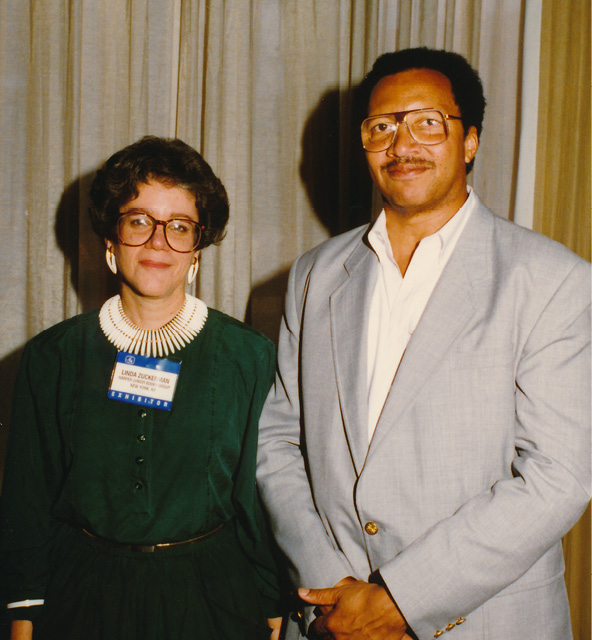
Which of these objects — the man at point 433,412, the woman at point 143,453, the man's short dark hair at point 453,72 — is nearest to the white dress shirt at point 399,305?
the man at point 433,412

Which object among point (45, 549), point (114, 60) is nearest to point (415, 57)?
point (114, 60)

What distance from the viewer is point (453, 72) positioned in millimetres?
1623

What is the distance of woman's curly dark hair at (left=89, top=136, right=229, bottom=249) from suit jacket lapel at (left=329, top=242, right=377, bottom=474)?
45 cm

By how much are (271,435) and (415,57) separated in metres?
1.15

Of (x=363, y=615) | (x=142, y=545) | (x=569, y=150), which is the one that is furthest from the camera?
(x=569, y=150)

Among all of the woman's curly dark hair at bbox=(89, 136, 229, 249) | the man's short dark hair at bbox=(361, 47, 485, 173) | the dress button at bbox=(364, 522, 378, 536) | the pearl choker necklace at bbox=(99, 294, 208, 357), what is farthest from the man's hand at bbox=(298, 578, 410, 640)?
the man's short dark hair at bbox=(361, 47, 485, 173)

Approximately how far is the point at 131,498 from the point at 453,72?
1.47 m

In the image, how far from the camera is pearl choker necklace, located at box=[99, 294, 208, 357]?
5.27ft

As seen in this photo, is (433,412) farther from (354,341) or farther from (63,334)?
(63,334)

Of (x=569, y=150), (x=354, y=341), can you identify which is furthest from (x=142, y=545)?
(x=569, y=150)

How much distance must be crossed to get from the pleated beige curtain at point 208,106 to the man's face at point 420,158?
736 mm

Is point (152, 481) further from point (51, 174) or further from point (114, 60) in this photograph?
point (114, 60)

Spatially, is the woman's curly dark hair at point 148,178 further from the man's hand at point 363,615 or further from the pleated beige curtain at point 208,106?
the man's hand at point 363,615

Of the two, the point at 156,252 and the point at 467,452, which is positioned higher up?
the point at 156,252
